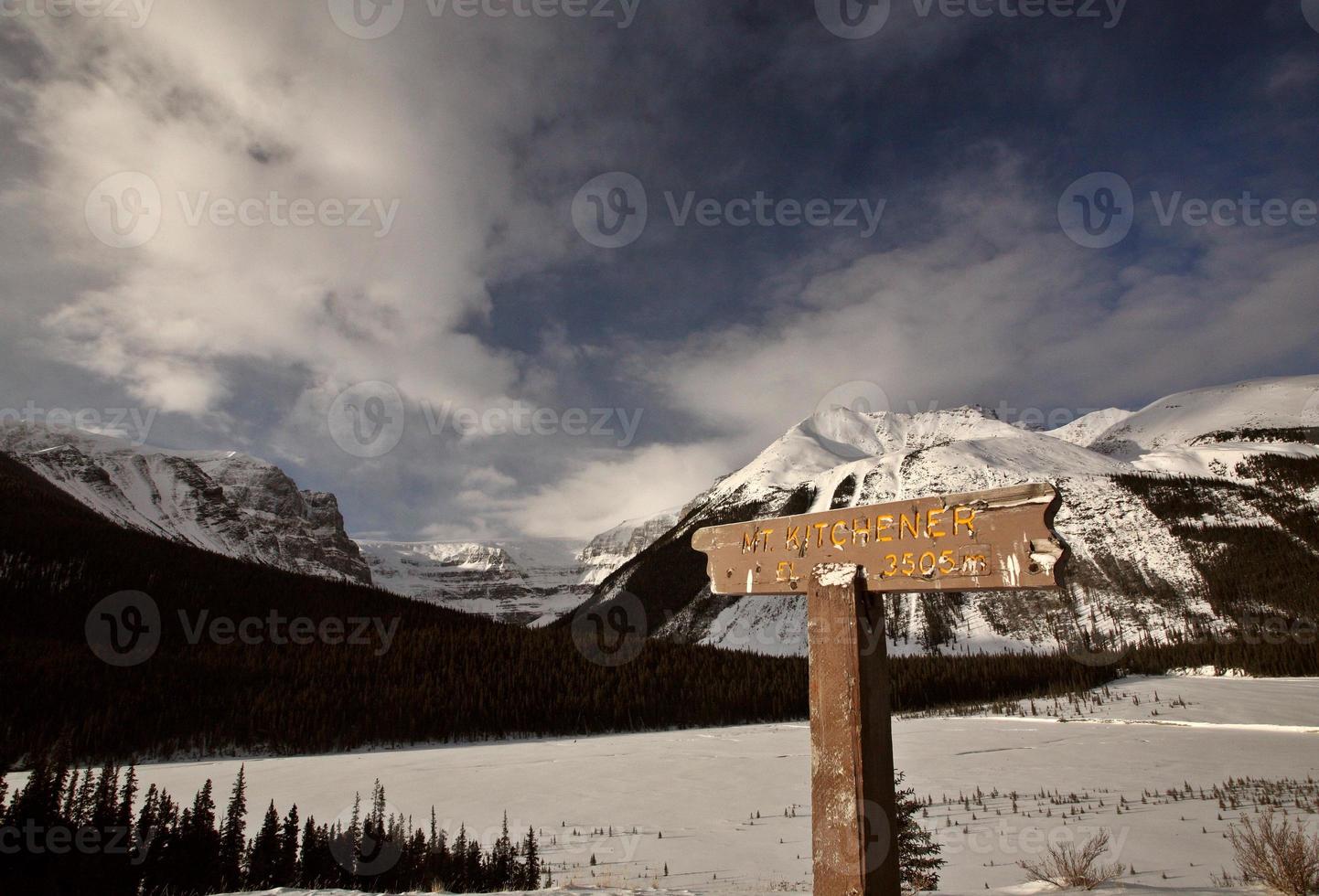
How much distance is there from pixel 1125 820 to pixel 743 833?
784cm

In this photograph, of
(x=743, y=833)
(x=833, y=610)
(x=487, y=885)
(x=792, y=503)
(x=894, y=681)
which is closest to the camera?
(x=833, y=610)

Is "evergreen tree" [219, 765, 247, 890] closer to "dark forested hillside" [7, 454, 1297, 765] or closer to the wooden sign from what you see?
the wooden sign

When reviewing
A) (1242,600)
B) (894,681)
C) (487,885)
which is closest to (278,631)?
(894,681)

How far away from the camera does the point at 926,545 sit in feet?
15.6

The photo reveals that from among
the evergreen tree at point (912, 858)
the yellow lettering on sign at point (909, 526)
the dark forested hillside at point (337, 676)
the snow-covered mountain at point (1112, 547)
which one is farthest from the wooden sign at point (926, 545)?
the snow-covered mountain at point (1112, 547)

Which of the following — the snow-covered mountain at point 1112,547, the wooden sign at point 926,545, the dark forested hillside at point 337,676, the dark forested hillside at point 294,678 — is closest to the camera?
the wooden sign at point 926,545

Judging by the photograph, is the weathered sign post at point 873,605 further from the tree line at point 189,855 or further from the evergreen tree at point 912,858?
the tree line at point 189,855

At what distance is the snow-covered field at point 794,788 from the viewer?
453 inches

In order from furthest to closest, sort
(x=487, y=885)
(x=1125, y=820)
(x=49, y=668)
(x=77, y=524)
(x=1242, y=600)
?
1. (x=77, y=524)
2. (x=1242, y=600)
3. (x=49, y=668)
4. (x=1125, y=820)
5. (x=487, y=885)

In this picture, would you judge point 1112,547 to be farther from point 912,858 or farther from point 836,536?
point 836,536

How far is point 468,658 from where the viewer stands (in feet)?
215

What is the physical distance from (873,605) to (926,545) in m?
0.65

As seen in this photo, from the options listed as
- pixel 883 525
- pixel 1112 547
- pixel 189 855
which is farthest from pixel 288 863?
pixel 1112 547

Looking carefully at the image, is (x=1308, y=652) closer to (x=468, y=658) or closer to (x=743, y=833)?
(x=743, y=833)
